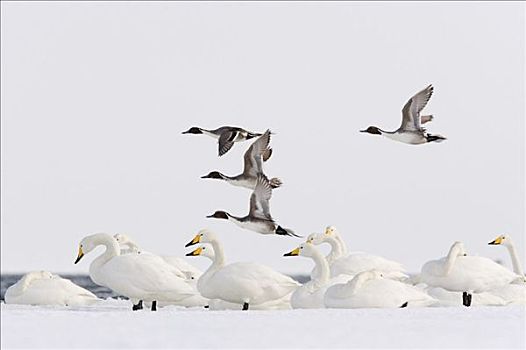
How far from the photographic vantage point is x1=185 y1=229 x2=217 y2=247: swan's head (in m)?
17.0

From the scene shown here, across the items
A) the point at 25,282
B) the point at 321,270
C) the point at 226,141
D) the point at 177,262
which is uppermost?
the point at 226,141

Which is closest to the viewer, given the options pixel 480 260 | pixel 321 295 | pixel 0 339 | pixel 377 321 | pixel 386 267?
pixel 0 339

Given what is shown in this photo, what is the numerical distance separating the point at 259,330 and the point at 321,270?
196 inches

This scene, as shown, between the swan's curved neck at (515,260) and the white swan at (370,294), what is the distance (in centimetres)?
691

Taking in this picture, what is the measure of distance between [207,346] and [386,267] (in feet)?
27.4

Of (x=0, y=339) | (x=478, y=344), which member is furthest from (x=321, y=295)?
(x=0, y=339)

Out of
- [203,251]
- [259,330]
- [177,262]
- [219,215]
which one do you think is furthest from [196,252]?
[259,330]

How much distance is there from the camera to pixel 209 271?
16188 mm

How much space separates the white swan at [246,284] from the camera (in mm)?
15062

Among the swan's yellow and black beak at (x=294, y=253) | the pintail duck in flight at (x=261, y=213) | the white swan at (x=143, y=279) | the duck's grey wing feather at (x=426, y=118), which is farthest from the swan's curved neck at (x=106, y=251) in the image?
the duck's grey wing feather at (x=426, y=118)

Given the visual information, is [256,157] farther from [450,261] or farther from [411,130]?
[450,261]

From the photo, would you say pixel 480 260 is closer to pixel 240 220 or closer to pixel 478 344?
pixel 240 220

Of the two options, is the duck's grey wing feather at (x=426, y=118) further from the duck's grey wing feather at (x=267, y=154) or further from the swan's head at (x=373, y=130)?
the duck's grey wing feather at (x=267, y=154)

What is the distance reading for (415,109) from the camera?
17312mm
